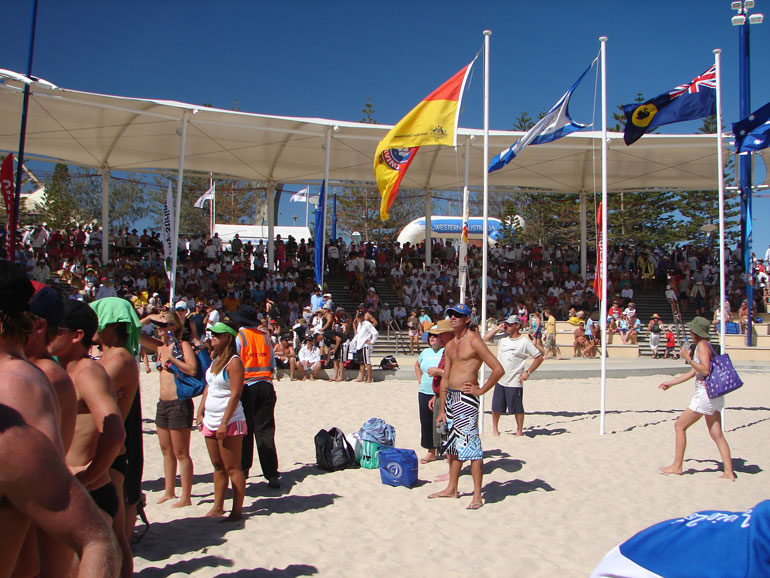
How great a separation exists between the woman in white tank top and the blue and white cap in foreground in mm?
3789

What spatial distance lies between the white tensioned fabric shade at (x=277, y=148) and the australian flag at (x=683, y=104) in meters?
6.48

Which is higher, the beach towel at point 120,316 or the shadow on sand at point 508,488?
the beach towel at point 120,316

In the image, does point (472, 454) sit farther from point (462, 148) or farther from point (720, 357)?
point (462, 148)

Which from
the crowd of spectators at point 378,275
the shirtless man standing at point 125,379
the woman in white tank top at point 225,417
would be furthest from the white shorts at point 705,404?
the crowd of spectators at point 378,275

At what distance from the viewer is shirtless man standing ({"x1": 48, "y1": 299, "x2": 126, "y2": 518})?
2740 mm

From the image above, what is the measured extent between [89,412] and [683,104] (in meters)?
8.56

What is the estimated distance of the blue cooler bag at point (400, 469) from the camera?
6215 mm

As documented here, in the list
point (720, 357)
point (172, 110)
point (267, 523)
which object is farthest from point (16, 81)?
point (720, 357)

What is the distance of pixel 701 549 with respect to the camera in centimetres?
145

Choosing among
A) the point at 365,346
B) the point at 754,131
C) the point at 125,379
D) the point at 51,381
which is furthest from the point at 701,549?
the point at 365,346

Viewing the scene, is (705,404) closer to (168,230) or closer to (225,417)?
(225,417)

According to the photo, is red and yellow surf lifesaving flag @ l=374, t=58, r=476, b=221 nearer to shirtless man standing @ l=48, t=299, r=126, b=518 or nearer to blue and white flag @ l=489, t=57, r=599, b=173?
blue and white flag @ l=489, t=57, r=599, b=173

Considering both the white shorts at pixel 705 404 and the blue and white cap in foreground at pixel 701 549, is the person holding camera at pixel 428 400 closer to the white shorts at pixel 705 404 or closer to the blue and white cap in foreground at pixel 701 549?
the white shorts at pixel 705 404

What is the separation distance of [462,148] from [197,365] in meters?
16.8
